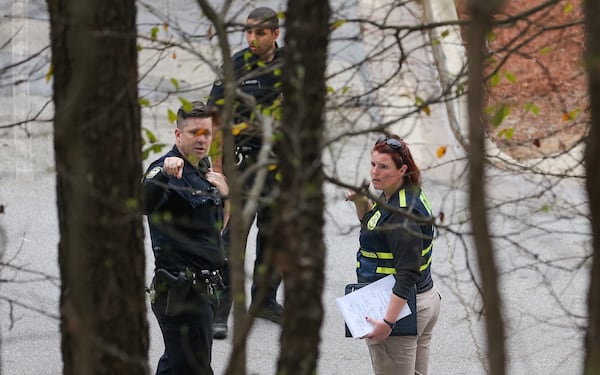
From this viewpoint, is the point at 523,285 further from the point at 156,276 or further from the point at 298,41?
the point at 298,41

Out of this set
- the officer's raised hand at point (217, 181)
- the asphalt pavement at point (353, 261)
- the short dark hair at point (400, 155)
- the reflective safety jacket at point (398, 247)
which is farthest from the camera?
the asphalt pavement at point (353, 261)

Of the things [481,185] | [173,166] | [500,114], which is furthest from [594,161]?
[173,166]

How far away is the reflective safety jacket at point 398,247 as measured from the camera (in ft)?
17.1

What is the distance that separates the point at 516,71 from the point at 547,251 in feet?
16.4

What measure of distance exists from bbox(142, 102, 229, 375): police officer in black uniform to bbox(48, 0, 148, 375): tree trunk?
1.86 m

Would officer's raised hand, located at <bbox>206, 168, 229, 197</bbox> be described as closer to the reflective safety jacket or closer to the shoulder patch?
the shoulder patch

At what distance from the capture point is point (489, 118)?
4.55 m

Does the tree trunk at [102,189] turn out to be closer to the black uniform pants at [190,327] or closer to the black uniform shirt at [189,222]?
the black uniform shirt at [189,222]

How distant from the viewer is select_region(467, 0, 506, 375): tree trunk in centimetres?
252

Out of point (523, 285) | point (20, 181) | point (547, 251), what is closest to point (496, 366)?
point (523, 285)

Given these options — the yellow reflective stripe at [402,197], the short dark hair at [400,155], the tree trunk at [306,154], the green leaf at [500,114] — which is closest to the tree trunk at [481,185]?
the tree trunk at [306,154]

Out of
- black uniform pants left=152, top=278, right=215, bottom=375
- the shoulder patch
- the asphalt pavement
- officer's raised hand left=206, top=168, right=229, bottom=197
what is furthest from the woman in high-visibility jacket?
the shoulder patch

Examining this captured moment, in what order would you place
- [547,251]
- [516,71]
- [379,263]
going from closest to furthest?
1. [379,263]
2. [547,251]
3. [516,71]

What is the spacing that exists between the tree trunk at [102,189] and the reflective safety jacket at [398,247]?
1.75m
